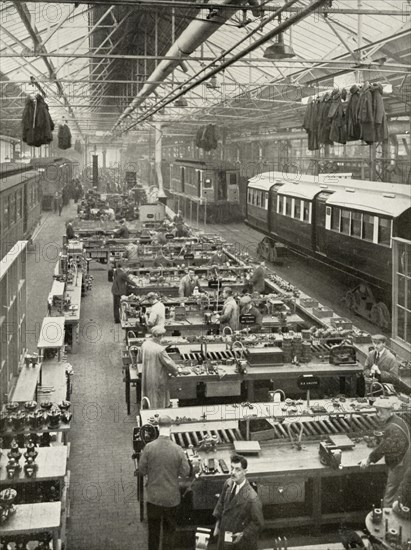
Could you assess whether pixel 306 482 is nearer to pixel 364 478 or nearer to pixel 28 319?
pixel 364 478

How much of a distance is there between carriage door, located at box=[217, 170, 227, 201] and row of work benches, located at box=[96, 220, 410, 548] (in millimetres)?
24283

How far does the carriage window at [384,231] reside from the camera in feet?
47.4

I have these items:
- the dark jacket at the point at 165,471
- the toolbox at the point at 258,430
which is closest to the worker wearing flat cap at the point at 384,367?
the toolbox at the point at 258,430

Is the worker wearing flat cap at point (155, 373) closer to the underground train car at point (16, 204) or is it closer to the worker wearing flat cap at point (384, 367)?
Answer: the worker wearing flat cap at point (384, 367)

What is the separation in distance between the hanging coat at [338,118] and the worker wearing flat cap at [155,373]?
5901mm

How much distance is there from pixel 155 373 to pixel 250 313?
3.22 metres

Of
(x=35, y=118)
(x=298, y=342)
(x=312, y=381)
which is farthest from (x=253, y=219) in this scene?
(x=312, y=381)

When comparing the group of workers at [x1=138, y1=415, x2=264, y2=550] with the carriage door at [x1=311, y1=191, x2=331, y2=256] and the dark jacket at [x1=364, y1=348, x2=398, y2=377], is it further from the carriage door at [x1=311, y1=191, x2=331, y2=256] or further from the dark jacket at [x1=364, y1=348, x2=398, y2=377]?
the carriage door at [x1=311, y1=191, x2=331, y2=256]

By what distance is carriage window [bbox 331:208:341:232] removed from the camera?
57.8ft

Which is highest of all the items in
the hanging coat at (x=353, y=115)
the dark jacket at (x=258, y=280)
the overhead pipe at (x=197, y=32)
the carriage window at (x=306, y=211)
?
the overhead pipe at (x=197, y=32)

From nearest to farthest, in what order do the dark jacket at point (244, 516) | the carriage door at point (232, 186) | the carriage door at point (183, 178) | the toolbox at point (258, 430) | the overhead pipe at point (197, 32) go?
the dark jacket at point (244, 516) → the toolbox at point (258, 430) → the overhead pipe at point (197, 32) → the carriage door at point (232, 186) → the carriage door at point (183, 178)

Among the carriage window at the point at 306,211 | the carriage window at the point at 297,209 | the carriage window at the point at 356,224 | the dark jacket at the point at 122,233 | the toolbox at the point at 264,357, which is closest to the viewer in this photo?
the toolbox at the point at 264,357

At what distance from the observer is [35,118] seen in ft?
45.3

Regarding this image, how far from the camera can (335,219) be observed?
58.5 ft
